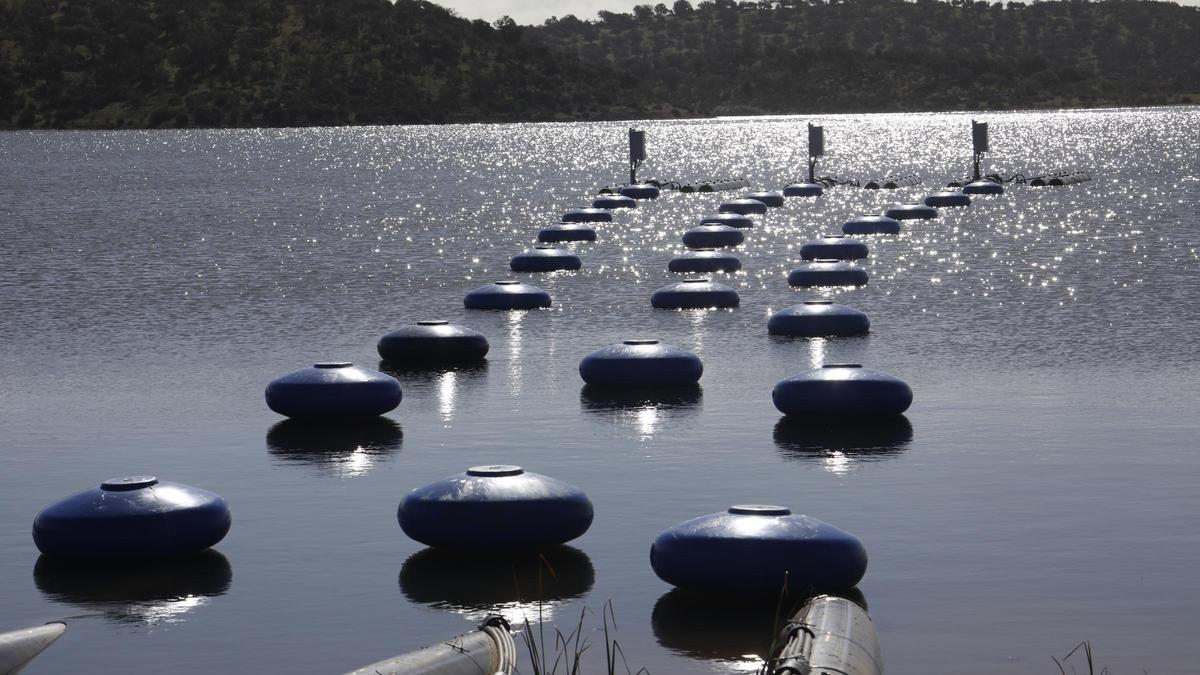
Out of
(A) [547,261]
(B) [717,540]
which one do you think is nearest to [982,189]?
(A) [547,261]

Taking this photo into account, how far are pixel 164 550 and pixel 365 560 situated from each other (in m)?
1.64

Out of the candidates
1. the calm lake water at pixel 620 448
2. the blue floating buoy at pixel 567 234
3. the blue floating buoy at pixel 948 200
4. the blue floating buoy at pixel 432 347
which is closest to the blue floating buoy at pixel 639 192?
the blue floating buoy at pixel 948 200

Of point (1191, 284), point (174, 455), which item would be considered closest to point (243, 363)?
point (174, 455)

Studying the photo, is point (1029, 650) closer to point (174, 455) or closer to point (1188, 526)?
point (1188, 526)

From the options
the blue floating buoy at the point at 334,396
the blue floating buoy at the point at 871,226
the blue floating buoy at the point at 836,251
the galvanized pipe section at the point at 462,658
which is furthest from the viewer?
the blue floating buoy at the point at 871,226

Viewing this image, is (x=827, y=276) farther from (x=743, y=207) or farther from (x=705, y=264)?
(x=743, y=207)

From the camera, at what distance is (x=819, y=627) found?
494 inches

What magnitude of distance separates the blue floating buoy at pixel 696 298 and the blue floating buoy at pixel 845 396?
577 inches

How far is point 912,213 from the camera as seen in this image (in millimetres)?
69875

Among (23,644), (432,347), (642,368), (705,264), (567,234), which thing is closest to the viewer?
(23,644)

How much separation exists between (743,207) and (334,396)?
5107 cm

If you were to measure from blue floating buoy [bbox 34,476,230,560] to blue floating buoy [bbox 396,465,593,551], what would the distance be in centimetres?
171

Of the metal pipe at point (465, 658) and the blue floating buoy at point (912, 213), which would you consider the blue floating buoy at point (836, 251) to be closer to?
the blue floating buoy at point (912, 213)

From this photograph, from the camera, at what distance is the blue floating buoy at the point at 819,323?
32938 millimetres
